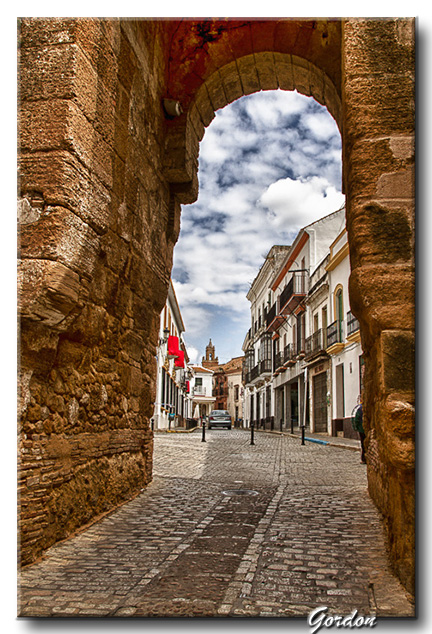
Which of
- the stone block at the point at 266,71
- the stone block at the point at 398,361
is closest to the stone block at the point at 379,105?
the stone block at the point at 398,361

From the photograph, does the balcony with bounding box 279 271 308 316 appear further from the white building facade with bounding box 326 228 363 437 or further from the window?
the window

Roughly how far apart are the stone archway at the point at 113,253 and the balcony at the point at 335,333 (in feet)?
43.8

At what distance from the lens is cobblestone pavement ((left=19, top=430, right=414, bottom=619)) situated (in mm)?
2559

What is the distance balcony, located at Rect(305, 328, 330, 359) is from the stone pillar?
17.1 metres

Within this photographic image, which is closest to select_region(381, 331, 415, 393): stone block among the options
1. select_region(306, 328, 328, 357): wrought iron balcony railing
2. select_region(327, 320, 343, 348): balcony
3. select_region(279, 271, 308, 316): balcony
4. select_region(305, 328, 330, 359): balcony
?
select_region(327, 320, 343, 348): balcony

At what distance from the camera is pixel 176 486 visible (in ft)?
20.2

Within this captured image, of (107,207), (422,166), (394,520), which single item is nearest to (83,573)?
(394,520)

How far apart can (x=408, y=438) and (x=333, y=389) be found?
17.3m

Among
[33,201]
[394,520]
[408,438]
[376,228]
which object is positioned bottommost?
[394,520]

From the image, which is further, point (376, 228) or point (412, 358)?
point (376, 228)

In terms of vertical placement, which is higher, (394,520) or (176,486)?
(394,520)

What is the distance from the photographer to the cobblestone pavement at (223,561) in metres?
2.56

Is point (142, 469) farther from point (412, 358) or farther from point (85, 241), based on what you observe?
point (412, 358)

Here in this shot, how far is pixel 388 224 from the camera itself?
3045 mm
